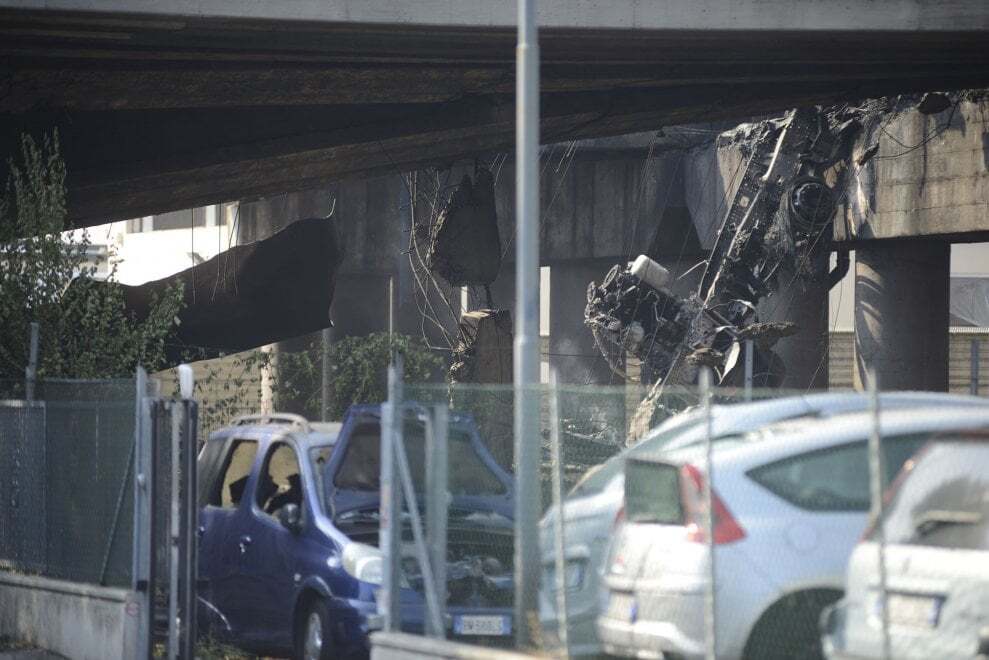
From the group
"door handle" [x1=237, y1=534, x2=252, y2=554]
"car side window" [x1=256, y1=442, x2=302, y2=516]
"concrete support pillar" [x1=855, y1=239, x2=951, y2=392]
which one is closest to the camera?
"door handle" [x1=237, y1=534, x2=252, y2=554]

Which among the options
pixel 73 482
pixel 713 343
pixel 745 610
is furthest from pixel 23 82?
pixel 745 610

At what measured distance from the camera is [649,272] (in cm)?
2488

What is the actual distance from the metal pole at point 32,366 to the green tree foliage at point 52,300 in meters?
0.62

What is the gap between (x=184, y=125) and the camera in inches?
877

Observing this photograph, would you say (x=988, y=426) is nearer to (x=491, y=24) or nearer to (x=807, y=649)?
(x=807, y=649)

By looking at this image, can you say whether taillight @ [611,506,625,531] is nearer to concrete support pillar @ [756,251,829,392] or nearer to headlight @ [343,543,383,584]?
headlight @ [343,543,383,584]

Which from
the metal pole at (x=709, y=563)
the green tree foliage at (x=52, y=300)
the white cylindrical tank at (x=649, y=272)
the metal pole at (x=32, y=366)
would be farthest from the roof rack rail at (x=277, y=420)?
the white cylindrical tank at (x=649, y=272)

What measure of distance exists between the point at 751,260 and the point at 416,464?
15.6 m

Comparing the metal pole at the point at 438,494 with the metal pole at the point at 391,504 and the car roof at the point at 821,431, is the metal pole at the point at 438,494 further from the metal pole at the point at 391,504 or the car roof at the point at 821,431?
the car roof at the point at 821,431

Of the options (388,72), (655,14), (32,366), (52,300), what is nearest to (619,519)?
(32,366)

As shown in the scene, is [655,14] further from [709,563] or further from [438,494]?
[709,563]

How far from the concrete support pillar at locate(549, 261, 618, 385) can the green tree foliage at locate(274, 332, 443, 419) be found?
12.3 m

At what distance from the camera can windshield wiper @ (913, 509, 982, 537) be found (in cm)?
718

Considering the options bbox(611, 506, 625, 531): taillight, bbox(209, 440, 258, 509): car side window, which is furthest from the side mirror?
bbox(611, 506, 625, 531): taillight
